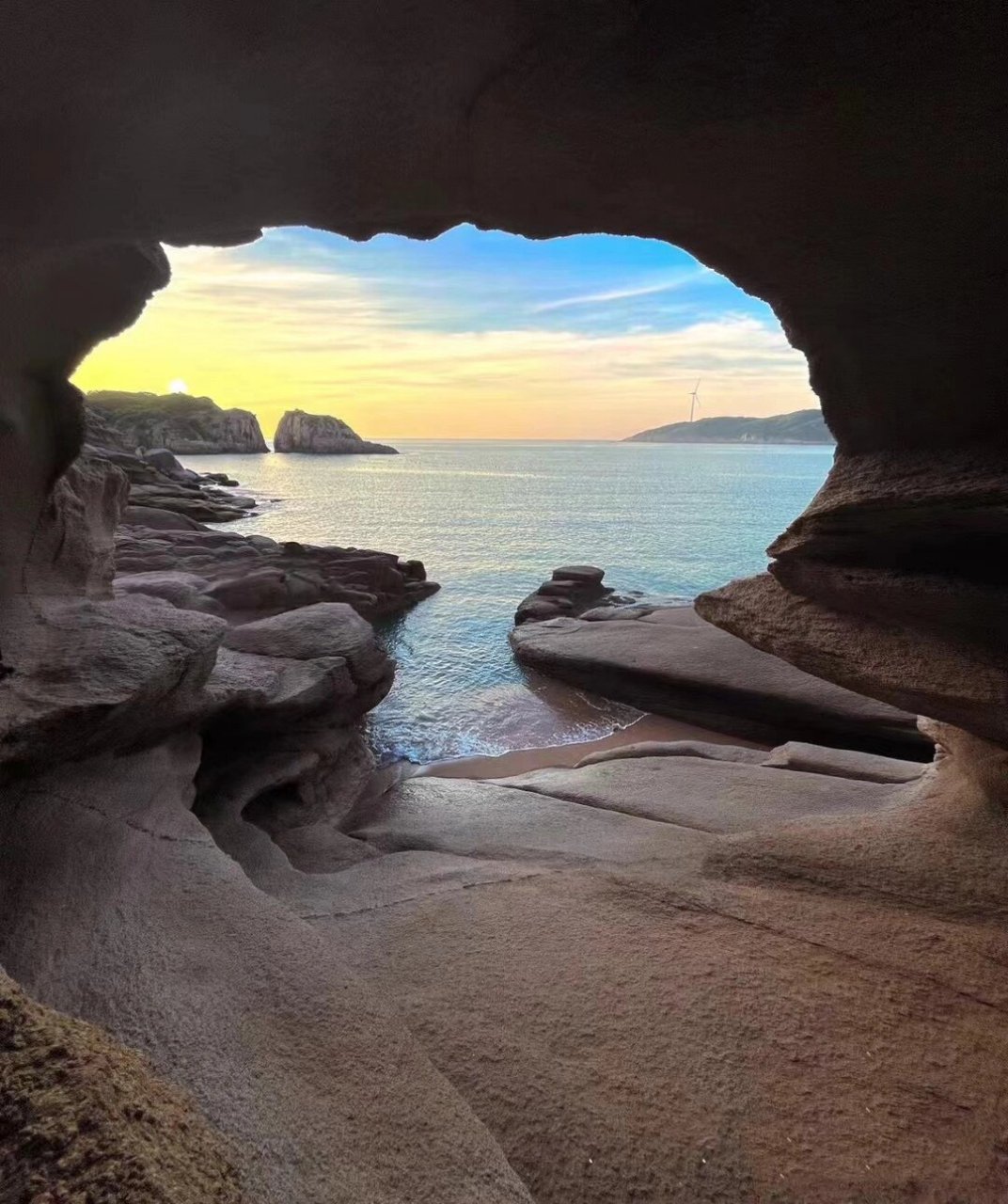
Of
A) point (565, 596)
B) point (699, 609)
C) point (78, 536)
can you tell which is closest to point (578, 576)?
point (565, 596)

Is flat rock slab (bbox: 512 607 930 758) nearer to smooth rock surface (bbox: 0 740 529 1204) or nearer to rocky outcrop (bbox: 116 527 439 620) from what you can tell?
rocky outcrop (bbox: 116 527 439 620)

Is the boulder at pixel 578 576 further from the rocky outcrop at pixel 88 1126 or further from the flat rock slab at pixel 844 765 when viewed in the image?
the rocky outcrop at pixel 88 1126

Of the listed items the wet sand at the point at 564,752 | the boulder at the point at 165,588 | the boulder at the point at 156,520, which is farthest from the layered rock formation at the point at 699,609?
the boulder at the point at 156,520

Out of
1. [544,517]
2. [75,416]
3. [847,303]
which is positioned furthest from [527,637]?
[544,517]

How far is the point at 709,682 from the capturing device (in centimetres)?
1059

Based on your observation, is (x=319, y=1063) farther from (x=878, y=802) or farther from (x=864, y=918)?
(x=878, y=802)

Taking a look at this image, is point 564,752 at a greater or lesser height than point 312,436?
lesser

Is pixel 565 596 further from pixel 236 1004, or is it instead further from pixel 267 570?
pixel 236 1004

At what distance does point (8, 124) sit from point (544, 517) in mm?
37040

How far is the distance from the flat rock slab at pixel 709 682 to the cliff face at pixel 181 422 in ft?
260

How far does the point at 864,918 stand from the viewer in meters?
3.38

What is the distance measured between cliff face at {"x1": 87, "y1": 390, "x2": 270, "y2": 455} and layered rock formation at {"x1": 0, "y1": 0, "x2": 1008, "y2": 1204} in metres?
85.1

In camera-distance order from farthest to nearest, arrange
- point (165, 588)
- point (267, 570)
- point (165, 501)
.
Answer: point (165, 501) < point (267, 570) < point (165, 588)

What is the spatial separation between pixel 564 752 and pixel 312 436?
11973cm
